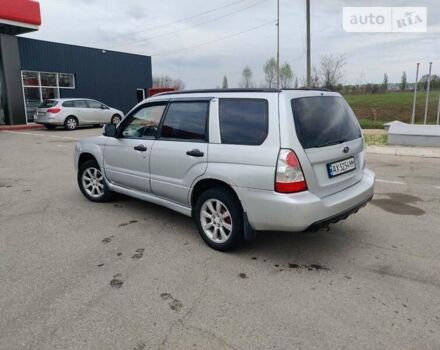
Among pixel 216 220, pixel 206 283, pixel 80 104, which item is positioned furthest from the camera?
pixel 80 104

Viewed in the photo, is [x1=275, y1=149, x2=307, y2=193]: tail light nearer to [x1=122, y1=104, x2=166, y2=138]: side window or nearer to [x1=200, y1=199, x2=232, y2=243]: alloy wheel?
[x1=200, y1=199, x2=232, y2=243]: alloy wheel

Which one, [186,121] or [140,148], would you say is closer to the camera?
[186,121]

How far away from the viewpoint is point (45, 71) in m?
22.3

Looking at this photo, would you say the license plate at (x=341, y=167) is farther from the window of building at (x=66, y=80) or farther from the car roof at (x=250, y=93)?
the window of building at (x=66, y=80)

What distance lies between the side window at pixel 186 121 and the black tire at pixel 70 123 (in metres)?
16.1

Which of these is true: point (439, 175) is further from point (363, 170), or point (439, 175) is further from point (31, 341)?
point (31, 341)

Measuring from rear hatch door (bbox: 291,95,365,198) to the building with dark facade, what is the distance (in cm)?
1943

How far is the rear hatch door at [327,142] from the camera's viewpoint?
3705mm

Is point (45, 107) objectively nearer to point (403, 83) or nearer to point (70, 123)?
point (70, 123)

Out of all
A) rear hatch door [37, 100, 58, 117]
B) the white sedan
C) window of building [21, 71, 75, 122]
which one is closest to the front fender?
the white sedan

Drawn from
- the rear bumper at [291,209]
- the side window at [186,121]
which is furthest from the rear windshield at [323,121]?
the side window at [186,121]

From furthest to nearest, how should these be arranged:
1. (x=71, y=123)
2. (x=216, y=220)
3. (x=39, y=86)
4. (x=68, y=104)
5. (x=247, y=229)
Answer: (x=39, y=86) < (x=71, y=123) < (x=68, y=104) < (x=216, y=220) < (x=247, y=229)

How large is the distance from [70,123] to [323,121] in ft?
58.1

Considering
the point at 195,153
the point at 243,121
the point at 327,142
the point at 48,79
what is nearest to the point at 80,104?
the point at 48,79
